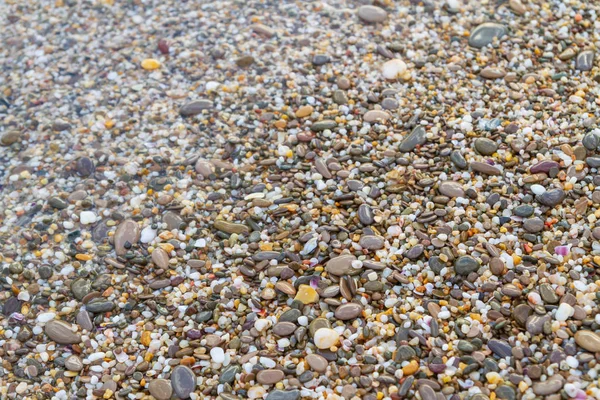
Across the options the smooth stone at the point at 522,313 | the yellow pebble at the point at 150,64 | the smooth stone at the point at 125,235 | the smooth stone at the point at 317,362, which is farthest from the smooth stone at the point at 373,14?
the smooth stone at the point at 317,362

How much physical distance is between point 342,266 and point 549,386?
734 millimetres

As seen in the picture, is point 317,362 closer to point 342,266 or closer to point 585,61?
point 342,266

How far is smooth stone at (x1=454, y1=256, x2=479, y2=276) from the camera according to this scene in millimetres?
2098

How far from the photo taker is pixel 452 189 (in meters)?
2.30

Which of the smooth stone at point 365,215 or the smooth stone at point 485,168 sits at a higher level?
the smooth stone at point 485,168

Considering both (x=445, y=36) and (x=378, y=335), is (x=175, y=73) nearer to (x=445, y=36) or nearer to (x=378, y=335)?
(x=445, y=36)

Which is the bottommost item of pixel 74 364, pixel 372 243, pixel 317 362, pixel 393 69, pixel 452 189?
pixel 74 364

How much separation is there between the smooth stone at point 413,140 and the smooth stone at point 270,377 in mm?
998

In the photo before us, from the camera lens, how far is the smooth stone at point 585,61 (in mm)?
2678

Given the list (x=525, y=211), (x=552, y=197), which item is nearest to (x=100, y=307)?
(x=525, y=211)

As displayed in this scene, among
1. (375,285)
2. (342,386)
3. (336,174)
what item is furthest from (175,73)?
(342,386)

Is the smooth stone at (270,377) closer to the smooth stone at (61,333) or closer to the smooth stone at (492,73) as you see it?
the smooth stone at (61,333)

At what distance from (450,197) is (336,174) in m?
0.44

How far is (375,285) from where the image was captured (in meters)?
2.11
